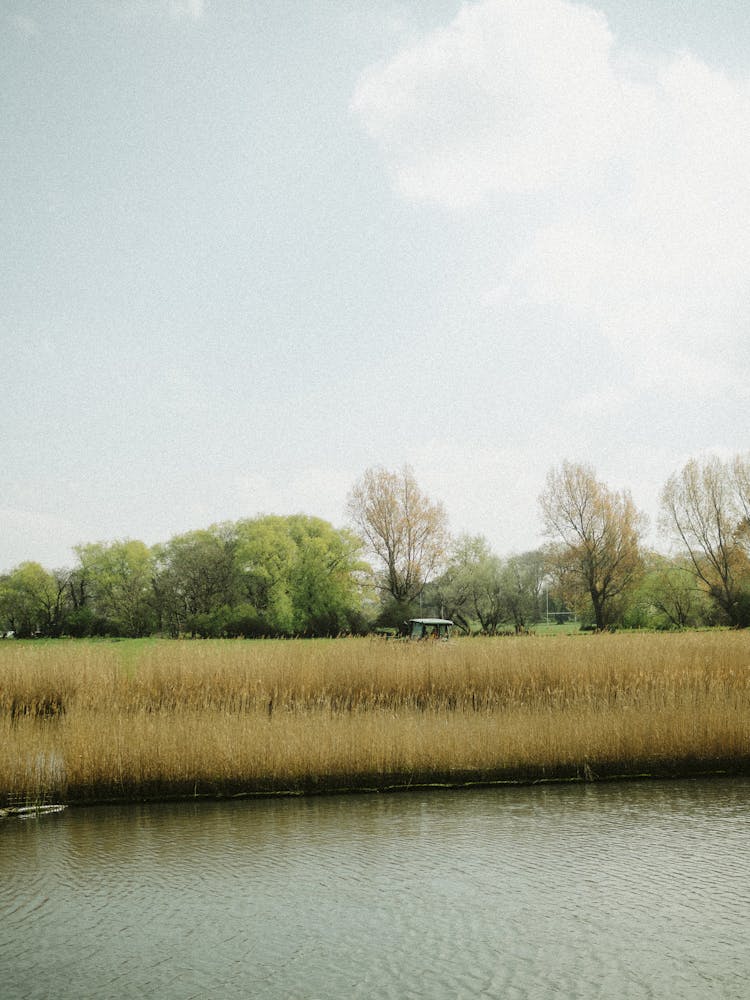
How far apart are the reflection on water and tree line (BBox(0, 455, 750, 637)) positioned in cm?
3198

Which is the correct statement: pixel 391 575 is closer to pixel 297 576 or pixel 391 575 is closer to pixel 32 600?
pixel 297 576

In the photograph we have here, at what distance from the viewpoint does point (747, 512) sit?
4306cm

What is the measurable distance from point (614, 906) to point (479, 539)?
2390 inches

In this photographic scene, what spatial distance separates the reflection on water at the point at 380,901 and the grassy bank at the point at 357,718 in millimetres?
836

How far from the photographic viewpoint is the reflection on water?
14.3 feet

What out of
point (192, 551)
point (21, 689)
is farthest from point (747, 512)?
point (21, 689)

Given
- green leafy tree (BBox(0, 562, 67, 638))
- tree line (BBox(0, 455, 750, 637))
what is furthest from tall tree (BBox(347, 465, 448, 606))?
green leafy tree (BBox(0, 562, 67, 638))

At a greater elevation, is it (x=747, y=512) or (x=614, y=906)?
(x=747, y=512)

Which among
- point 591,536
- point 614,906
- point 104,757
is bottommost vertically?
point 614,906

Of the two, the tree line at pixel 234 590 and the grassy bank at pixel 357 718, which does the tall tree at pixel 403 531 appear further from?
the grassy bank at pixel 357 718

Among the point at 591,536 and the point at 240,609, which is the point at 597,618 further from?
the point at 240,609

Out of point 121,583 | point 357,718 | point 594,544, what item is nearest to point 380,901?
point 357,718

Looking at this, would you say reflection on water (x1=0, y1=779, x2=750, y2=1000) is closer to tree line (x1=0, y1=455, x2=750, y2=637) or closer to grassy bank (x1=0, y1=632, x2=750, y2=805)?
grassy bank (x1=0, y1=632, x2=750, y2=805)

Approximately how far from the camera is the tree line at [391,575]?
1725 inches
